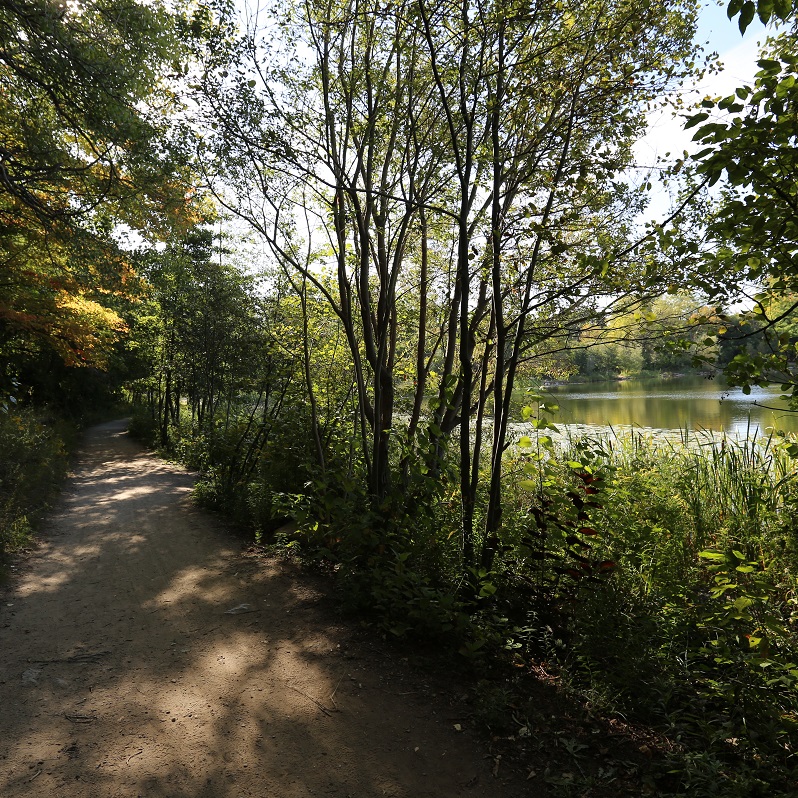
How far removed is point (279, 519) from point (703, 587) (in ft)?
14.2

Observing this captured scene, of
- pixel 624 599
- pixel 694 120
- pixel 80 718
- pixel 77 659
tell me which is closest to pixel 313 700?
pixel 80 718

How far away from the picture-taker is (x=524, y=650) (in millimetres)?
3340

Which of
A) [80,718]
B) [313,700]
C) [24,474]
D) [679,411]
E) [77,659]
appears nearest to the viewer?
[80,718]

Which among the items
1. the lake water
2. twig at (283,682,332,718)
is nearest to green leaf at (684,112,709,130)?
twig at (283,682,332,718)

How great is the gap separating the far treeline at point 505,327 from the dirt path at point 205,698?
1.28 feet

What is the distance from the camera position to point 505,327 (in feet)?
13.1

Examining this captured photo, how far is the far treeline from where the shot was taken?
7.91ft

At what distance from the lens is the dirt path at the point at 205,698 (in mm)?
2379

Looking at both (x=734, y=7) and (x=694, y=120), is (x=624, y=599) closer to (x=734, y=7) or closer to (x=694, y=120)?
(x=694, y=120)

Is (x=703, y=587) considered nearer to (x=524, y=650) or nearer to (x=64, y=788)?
(x=524, y=650)

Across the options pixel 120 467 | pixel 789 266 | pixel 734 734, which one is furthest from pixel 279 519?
pixel 120 467

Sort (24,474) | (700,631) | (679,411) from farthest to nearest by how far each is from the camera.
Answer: (679,411), (24,474), (700,631)

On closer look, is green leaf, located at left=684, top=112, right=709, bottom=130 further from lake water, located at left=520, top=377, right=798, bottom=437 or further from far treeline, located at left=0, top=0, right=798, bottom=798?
lake water, located at left=520, top=377, right=798, bottom=437

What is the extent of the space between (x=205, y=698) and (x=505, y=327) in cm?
304
